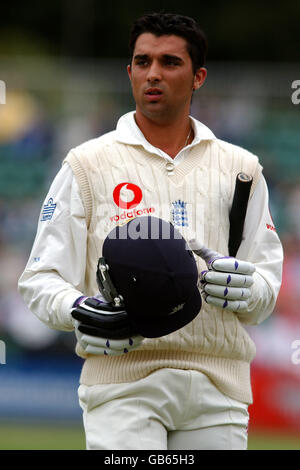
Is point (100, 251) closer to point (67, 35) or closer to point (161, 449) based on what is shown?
point (161, 449)

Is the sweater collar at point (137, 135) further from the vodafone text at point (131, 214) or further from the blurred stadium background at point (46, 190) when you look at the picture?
the blurred stadium background at point (46, 190)

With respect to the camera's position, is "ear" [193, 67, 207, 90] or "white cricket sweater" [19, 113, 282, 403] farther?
"ear" [193, 67, 207, 90]

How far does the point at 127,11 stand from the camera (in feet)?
63.9

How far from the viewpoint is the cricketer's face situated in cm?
397

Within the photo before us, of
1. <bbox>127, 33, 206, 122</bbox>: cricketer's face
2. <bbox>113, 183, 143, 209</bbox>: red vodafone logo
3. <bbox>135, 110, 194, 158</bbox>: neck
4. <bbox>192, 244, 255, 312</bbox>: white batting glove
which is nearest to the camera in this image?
<bbox>192, 244, 255, 312</bbox>: white batting glove

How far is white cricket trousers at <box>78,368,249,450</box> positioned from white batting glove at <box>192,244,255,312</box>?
319mm

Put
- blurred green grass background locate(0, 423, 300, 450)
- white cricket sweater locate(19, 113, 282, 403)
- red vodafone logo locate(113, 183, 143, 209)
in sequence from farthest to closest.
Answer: blurred green grass background locate(0, 423, 300, 450) → red vodafone logo locate(113, 183, 143, 209) → white cricket sweater locate(19, 113, 282, 403)

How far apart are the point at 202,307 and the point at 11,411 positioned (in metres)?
6.03

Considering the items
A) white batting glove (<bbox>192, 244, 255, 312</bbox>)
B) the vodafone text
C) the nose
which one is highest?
the nose

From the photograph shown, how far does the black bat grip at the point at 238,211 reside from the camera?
12.9 feet

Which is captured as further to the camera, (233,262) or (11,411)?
(11,411)

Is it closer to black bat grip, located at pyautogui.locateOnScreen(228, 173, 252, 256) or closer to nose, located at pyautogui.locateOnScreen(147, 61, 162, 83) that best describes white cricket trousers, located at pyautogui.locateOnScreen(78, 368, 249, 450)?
black bat grip, located at pyautogui.locateOnScreen(228, 173, 252, 256)

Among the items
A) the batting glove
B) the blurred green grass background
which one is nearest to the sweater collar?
the batting glove

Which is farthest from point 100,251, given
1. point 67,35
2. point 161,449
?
point 67,35
